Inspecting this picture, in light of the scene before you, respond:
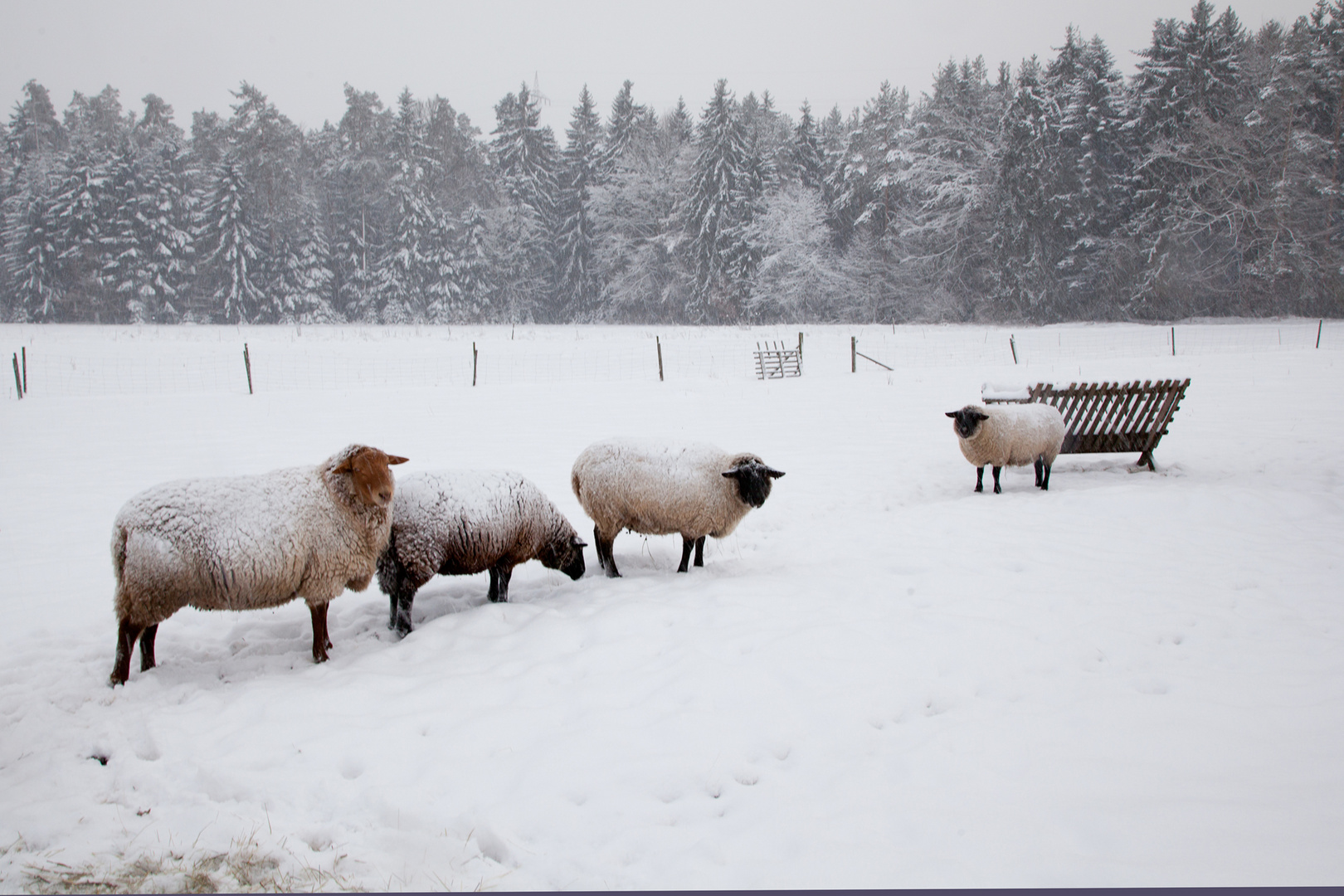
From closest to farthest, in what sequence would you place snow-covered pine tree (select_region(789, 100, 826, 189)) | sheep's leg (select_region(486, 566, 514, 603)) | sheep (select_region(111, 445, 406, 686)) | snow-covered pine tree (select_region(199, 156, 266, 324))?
sheep (select_region(111, 445, 406, 686)) < sheep's leg (select_region(486, 566, 514, 603)) < snow-covered pine tree (select_region(199, 156, 266, 324)) < snow-covered pine tree (select_region(789, 100, 826, 189))

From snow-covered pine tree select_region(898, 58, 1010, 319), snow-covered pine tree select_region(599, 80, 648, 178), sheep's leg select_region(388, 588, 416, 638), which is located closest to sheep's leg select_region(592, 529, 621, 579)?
sheep's leg select_region(388, 588, 416, 638)

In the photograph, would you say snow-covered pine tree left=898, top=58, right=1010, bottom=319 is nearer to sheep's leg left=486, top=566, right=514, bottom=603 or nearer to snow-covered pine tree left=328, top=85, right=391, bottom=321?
snow-covered pine tree left=328, top=85, right=391, bottom=321

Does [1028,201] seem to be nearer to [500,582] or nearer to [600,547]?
[600,547]

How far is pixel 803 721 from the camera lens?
143 inches

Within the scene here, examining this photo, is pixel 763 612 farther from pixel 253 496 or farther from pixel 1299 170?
pixel 1299 170

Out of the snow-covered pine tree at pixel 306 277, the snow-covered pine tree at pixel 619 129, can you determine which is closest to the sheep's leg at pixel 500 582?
the snow-covered pine tree at pixel 306 277

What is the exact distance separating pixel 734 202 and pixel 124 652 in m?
43.3

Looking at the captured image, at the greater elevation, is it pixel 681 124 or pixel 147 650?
Result: pixel 681 124

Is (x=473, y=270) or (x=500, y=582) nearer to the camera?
(x=500, y=582)

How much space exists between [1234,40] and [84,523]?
49.9 m

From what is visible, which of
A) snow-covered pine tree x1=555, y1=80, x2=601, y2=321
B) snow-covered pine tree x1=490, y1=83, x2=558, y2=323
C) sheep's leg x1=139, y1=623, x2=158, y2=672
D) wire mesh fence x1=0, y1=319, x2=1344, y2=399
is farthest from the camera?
snow-covered pine tree x1=555, y1=80, x2=601, y2=321

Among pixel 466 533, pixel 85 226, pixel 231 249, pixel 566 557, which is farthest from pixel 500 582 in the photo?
pixel 85 226

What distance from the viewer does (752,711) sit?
374cm

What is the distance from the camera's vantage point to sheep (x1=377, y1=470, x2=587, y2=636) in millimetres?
5266
